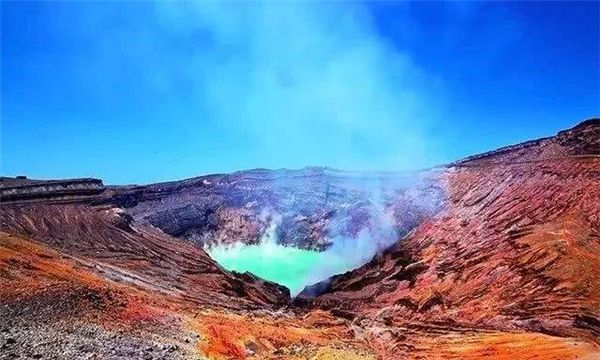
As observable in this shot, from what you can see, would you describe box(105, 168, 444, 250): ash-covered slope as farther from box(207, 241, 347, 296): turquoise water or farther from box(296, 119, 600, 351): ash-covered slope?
box(296, 119, 600, 351): ash-covered slope

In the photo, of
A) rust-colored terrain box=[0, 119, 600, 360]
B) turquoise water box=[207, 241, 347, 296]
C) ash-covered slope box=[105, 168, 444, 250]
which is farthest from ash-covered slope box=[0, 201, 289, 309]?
ash-covered slope box=[105, 168, 444, 250]

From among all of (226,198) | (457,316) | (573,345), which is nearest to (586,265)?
(457,316)

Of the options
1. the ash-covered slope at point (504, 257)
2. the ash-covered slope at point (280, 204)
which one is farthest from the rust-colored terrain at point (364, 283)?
the ash-covered slope at point (280, 204)

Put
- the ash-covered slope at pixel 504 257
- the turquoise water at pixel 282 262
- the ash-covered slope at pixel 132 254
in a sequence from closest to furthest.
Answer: the ash-covered slope at pixel 504 257 → the ash-covered slope at pixel 132 254 → the turquoise water at pixel 282 262

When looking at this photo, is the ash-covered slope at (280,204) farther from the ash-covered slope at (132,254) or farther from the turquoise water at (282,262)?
the ash-covered slope at (132,254)

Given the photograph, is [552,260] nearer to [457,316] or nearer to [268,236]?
[457,316]

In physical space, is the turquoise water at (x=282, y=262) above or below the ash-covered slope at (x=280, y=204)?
below
